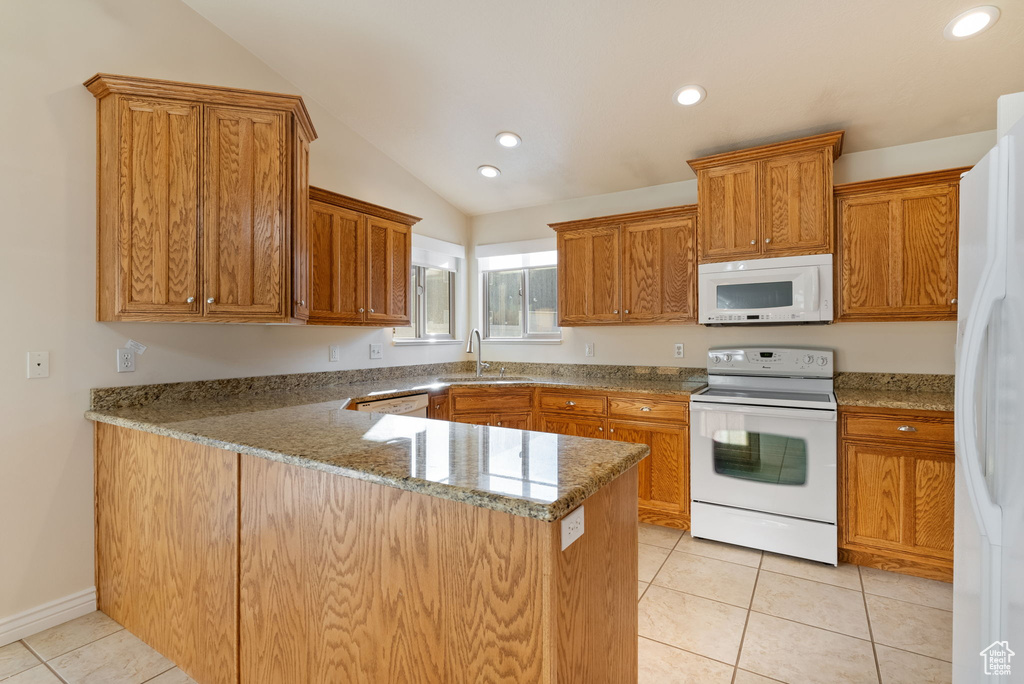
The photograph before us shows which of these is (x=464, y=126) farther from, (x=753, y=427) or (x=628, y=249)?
(x=753, y=427)

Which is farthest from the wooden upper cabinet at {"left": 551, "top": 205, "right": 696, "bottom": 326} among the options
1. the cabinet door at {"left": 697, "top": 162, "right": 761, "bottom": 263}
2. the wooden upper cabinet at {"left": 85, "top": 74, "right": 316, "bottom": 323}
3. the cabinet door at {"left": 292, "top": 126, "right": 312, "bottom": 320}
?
the wooden upper cabinet at {"left": 85, "top": 74, "right": 316, "bottom": 323}

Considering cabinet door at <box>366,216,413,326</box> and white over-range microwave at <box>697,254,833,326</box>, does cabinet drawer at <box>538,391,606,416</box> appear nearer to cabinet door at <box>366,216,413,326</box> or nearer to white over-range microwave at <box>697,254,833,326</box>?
white over-range microwave at <box>697,254,833,326</box>

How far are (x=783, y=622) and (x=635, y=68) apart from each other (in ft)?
9.19

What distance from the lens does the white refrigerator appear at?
988mm

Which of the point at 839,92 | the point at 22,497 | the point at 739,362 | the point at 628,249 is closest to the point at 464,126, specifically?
the point at 628,249

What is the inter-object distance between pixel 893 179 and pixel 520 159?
2332mm

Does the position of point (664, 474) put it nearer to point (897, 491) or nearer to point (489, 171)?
point (897, 491)

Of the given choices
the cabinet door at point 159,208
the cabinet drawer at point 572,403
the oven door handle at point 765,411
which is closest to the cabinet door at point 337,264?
the cabinet door at point 159,208

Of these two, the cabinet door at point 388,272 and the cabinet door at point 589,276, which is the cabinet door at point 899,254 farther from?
the cabinet door at point 388,272

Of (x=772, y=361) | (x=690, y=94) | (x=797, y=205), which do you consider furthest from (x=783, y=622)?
(x=690, y=94)

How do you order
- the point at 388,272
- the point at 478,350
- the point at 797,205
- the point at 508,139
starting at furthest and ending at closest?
the point at 478,350 → the point at 388,272 → the point at 508,139 → the point at 797,205

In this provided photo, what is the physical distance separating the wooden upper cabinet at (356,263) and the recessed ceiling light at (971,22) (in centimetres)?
312

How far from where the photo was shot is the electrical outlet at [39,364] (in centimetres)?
196

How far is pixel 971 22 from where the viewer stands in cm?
203
